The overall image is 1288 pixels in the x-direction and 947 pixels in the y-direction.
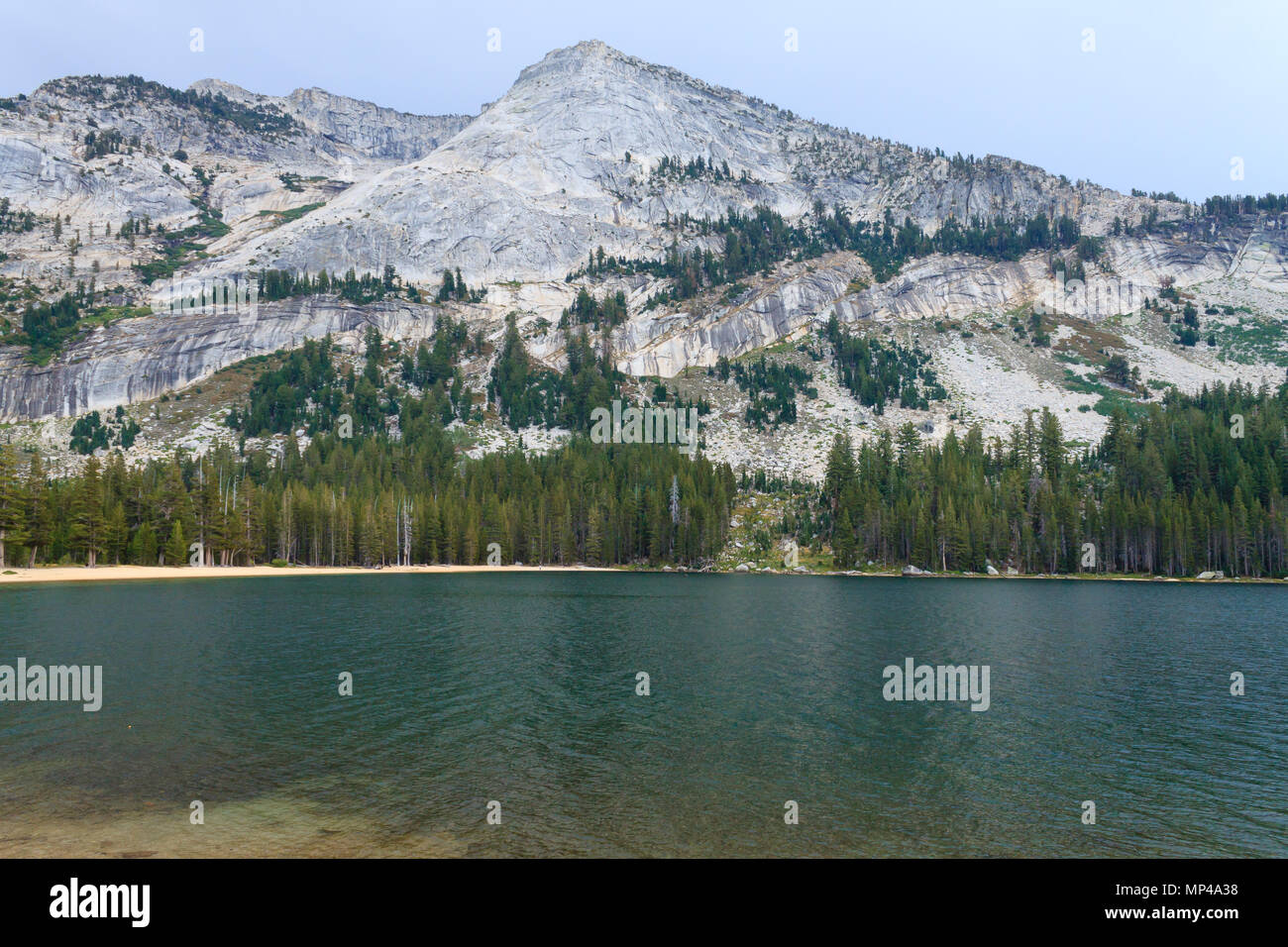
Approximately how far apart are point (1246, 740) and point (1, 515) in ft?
448

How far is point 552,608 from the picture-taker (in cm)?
7369

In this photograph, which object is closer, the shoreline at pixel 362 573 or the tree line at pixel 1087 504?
the shoreline at pixel 362 573

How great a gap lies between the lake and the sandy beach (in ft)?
151

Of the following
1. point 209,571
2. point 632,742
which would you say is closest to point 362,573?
point 209,571

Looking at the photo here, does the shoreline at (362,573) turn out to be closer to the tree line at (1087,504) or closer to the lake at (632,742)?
the tree line at (1087,504)

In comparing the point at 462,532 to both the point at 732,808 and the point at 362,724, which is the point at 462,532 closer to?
the point at 362,724

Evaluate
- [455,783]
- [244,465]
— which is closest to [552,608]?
[455,783]

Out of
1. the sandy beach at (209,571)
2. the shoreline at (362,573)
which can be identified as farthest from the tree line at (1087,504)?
the sandy beach at (209,571)

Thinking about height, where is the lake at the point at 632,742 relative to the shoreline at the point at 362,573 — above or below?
above

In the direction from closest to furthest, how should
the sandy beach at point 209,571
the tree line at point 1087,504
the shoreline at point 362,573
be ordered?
the sandy beach at point 209,571
the shoreline at point 362,573
the tree line at point 1087,504

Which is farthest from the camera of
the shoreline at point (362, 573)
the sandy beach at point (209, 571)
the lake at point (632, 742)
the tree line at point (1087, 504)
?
the tree line at point (1087, 504)

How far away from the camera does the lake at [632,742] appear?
62.7ft

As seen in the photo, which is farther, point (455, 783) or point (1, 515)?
point (1, 515)

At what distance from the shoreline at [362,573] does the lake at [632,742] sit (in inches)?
1878
